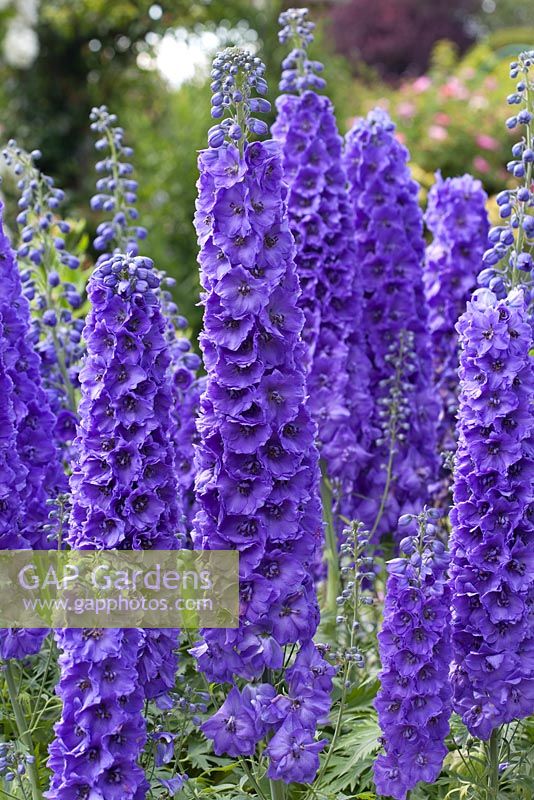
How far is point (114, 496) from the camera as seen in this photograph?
330 centimetres

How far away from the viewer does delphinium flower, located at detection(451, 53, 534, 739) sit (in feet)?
11.6

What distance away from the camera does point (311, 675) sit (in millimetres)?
3475

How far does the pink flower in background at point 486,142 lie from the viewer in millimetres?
13180

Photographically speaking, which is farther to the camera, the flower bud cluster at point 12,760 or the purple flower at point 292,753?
the flower bud cluster at point 12,760

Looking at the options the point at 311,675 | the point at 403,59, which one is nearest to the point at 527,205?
the point at 311,675

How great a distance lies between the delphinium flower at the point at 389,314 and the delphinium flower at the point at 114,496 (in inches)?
69.9

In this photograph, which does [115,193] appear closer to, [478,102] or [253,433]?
[253,433]

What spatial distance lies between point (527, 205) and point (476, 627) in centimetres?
Answer: 150

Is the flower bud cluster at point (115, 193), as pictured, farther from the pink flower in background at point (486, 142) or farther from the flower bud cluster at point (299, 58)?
the pink flower in background at point (486, 142)

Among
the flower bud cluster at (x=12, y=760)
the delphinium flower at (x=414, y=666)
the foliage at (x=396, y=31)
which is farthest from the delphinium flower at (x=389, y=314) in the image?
the foliage at (x=396, y=31)

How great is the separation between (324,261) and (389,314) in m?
0.51

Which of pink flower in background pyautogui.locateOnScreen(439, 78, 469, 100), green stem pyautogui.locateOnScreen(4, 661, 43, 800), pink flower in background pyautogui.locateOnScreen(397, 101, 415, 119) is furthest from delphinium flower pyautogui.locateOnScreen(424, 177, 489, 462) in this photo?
pink flower in background pyautogui.locateOnScreen(439, 78, 469, 100)

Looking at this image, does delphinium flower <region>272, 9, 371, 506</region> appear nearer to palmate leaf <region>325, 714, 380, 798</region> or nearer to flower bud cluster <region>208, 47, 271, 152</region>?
palmate leaf <region>325, 714, 380, 798</region>

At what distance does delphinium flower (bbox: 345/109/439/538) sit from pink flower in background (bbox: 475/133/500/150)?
843cm
